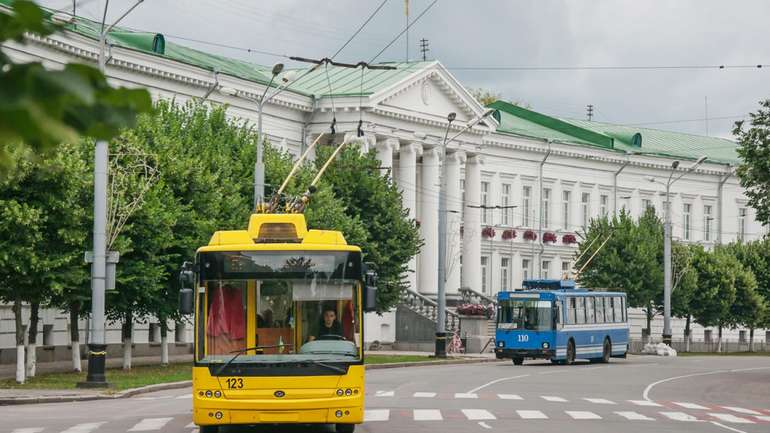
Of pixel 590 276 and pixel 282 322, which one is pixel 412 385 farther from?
pixel 590 276

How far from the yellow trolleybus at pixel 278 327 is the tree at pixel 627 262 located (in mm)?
60528

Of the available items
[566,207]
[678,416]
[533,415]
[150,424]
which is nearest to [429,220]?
[566,207]

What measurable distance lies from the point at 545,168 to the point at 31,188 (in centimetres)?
5685

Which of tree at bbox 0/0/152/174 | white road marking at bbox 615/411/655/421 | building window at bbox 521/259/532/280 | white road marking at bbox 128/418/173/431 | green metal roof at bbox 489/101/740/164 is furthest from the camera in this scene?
green metal roof at bbox 489/101/740/164

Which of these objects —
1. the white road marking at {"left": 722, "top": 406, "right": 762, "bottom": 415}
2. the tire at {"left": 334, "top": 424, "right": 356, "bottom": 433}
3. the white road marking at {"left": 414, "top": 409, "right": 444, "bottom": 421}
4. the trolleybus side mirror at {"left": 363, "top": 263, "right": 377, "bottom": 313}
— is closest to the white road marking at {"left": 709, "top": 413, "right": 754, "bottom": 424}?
the white road marking at {"left": 722, "top": 406, "right": 762, "bottom": 415}

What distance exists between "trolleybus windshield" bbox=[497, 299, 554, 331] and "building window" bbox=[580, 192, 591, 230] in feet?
124

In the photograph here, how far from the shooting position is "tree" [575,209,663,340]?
264 ft

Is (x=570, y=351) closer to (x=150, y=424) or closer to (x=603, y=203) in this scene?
(x=150, y=424)

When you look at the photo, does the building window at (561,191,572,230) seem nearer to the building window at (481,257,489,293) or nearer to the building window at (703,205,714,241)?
the building window at (481,257,489,293)

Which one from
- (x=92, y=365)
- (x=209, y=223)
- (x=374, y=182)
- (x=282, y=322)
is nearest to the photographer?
(x=282, y=322)

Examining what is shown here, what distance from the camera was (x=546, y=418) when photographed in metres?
24.2

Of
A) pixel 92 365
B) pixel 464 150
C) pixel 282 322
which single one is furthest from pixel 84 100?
Answer: pixel 464 150

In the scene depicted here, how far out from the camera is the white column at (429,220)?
77438mm

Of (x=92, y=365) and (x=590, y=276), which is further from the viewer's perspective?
(x=590, y=276)
